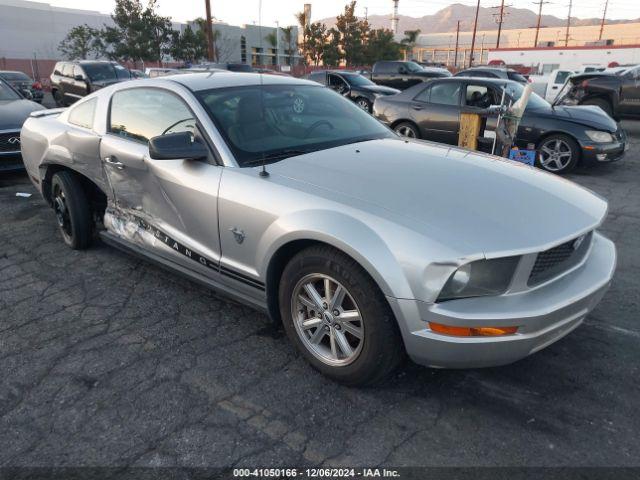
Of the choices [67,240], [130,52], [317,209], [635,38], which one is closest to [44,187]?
[67,240]

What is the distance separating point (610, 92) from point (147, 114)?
41.1 feet

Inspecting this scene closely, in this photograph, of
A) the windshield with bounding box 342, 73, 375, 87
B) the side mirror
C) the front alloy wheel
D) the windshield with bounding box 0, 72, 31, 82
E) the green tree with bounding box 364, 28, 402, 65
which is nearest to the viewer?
the front alloy wheel

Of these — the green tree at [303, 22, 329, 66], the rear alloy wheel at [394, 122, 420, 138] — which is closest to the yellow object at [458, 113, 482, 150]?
the rear alloy wheel at [394, 122, 420, 138]

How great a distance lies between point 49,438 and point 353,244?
1.69 meters

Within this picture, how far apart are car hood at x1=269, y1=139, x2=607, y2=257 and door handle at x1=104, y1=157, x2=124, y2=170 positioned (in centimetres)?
140

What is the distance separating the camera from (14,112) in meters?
7.46

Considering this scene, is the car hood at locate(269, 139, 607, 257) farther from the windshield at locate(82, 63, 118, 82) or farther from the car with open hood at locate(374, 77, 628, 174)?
the windshield at locate(82, 63, 118, 82)

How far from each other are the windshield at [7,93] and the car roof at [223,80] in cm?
613

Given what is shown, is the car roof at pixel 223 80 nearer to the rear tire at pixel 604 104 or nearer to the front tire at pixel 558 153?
the front tire at pixel 558 153

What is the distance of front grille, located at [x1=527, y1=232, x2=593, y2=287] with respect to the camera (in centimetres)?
234

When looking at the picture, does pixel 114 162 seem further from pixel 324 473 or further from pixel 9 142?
pixel 9 142

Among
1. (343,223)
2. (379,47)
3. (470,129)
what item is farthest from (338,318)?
(379,47)

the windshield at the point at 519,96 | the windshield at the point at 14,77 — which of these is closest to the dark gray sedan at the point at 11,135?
the windshield at the point at 519,96

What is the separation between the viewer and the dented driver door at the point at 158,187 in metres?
3.04
